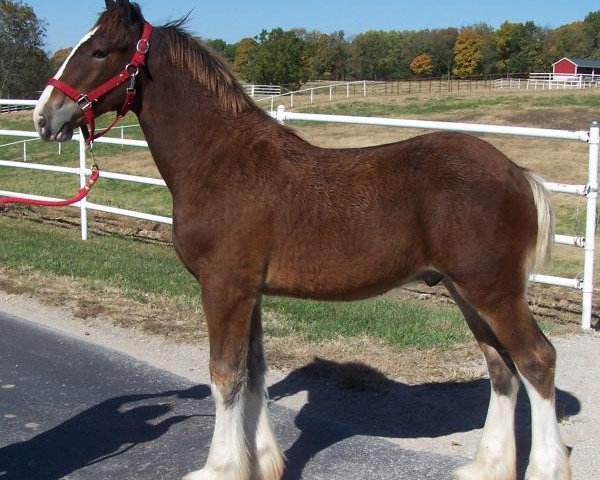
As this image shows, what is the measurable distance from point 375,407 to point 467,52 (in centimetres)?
8434

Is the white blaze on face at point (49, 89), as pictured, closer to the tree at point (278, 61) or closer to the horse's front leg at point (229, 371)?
the horse's front leg at point (229, 371)

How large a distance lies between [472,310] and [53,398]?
284 centimetres

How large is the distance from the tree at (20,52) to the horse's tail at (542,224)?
52.7 m

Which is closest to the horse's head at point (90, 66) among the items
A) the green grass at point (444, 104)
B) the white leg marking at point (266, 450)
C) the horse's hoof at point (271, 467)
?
the white leg marking at point (266, 450)

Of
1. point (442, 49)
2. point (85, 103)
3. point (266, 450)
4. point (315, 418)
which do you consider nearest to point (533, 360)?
point (266, 450)

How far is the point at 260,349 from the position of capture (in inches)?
156

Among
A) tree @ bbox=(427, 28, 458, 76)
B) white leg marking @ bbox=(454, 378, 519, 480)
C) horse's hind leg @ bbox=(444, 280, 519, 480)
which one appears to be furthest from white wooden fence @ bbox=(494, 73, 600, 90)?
white leg marking @ bbox=(454, 378, 519, 480)

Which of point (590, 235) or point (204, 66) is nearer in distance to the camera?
point (204, 66)

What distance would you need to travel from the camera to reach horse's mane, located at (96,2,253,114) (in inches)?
150

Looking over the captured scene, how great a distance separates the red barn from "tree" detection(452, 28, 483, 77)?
8818 mm

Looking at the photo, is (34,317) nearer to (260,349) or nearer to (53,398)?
(53,398)

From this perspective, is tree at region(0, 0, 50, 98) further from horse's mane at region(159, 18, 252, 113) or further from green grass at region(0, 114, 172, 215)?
horse's mane at region(159, 18, 252, 113)

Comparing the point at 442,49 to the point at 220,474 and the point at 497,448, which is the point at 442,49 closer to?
the point at 497,448

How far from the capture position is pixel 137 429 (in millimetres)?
4535
